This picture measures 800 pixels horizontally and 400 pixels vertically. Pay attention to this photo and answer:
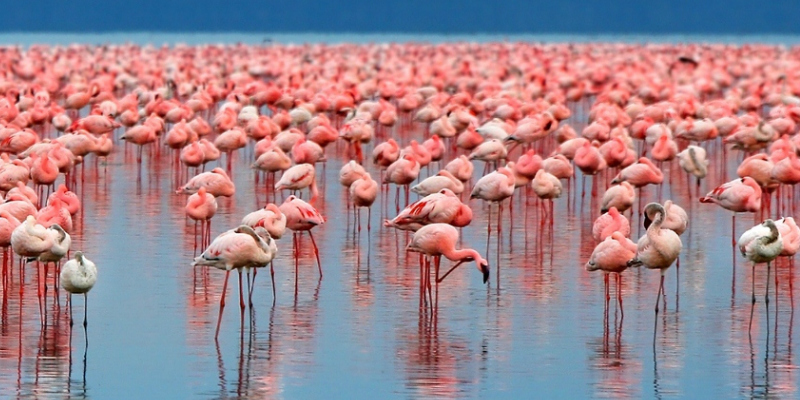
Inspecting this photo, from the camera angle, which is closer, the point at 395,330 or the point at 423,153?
the point at 395,330

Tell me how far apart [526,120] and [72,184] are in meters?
5.93

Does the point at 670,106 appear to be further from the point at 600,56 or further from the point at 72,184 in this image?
the point at 600,56

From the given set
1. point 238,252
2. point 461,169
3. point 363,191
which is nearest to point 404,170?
point 461,169

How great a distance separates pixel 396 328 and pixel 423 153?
6.91 meters

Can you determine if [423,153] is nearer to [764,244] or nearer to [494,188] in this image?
[494,188]

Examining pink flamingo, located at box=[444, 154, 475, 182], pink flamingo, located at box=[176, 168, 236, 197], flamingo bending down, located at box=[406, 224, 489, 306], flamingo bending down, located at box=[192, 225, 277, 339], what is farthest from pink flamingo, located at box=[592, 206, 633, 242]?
pink flamingo, located at box=[176, 168, 236, 197]

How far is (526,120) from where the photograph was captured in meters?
21.5

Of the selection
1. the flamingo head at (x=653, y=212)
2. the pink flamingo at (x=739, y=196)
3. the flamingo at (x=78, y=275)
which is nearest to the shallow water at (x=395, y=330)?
the flamingo at (x=78, y=275)

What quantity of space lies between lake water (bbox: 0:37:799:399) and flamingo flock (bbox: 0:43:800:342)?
353 millimetres

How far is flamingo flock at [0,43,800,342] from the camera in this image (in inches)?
488

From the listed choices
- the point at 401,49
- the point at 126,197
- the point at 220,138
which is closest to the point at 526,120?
the point at 220,138

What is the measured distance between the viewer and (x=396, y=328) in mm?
12023

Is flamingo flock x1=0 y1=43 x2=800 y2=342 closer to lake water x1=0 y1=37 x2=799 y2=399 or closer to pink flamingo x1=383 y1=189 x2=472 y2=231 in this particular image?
pink flamingo x1=383 y1=189 x2=472 y2=231

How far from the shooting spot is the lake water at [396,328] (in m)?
10.3
